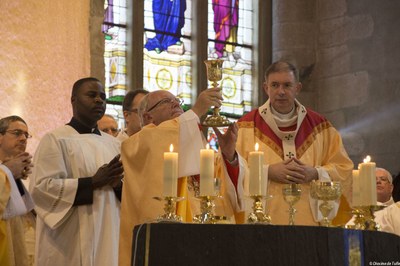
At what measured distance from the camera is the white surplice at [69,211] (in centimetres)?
672

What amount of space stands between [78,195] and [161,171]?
100cm

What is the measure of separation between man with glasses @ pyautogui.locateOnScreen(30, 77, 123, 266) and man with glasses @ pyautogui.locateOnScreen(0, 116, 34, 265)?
0.15 m

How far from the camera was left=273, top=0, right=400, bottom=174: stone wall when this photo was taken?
40.2 feet

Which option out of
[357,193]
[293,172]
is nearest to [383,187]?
[293,172]

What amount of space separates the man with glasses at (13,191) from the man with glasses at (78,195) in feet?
0.49

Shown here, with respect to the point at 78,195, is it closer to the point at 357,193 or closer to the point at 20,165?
the point at 20,165

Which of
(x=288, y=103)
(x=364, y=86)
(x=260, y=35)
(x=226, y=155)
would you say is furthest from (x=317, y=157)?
(x=260, y=35)

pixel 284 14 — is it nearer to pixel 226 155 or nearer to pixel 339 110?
pixel 339 110

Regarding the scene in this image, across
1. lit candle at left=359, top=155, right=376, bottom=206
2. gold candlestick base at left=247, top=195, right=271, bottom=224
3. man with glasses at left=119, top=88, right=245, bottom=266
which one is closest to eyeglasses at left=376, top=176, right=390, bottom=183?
man with glasses at left=119, top=88, right=245, bottom=266

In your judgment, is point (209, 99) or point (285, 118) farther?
point (285, 118)

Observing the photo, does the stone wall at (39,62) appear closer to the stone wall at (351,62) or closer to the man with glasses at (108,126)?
the man with glasses at (108,126)

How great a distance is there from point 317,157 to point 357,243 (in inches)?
101

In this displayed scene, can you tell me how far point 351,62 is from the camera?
12.6m

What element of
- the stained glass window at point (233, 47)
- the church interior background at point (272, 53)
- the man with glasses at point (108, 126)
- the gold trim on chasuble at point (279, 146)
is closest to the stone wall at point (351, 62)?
the church interior background at point (272, 53)
